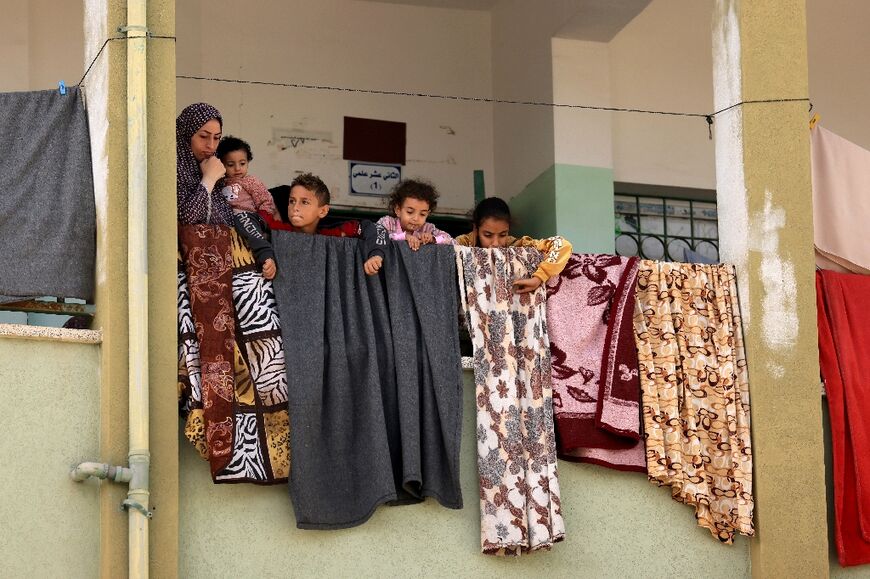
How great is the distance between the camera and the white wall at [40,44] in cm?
1045

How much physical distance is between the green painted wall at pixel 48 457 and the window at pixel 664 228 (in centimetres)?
496

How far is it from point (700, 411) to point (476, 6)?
4.64m

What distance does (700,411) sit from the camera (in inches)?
338

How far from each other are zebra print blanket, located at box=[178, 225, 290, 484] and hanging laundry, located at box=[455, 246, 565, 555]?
1074mm

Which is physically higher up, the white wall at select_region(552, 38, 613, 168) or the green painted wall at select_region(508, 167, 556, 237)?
the white wall at select_region(552, 38, 613, 168)

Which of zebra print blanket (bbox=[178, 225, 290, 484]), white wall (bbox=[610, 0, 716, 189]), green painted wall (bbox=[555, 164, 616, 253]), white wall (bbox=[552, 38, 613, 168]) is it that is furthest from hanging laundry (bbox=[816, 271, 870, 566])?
zebra print blanket (bbox=[178, 225, 290, 484])

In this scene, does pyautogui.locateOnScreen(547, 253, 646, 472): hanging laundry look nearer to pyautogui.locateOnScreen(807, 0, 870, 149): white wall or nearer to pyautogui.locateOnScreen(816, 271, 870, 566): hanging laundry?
pyautogui.locateOnScreen(816, 271, 870, 566): hanging laundry

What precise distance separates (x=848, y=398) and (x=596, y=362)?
1500mm

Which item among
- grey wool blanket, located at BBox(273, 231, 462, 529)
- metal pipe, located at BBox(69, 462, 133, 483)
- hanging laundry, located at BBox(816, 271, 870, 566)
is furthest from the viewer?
hanging laundry, located at BBox(816, 271, 870, 566)

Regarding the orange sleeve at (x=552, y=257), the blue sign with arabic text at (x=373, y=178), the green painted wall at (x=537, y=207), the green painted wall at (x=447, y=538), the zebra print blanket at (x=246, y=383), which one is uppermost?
the blue sign with arabic text at (x=373, y=178)

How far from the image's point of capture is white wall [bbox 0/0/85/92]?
412 inches

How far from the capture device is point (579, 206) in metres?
11.0

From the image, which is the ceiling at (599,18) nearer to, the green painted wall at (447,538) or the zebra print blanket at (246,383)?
the green painted wall at (447,538)

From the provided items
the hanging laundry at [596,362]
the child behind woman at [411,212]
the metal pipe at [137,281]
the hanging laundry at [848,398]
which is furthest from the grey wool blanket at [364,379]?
the hanging laundry at [848,398]
